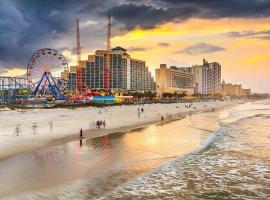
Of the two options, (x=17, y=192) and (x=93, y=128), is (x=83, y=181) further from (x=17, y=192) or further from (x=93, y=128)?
(x=93, y=128)

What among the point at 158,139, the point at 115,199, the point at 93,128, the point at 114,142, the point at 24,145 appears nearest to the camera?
the point at 115,199

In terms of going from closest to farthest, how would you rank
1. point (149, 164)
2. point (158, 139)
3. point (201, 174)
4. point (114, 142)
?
point (201, 174)
point (149, 164)
point (114, 142)
point (158, 139)

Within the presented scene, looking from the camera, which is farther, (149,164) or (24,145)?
(24,145)

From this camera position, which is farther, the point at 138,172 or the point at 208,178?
the point at 138,172

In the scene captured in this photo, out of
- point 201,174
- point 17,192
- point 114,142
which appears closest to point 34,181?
point 17,192

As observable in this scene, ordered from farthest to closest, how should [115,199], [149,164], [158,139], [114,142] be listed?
1. [158,139]
2. [114,142]
3. [149,164]
4. [115,199]

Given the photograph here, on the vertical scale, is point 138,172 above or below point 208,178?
above

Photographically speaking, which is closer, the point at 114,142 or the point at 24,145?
the point at 24,145

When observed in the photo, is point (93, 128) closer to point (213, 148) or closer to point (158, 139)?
point (158, 139)

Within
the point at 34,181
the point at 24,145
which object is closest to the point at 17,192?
the point at 34,181
